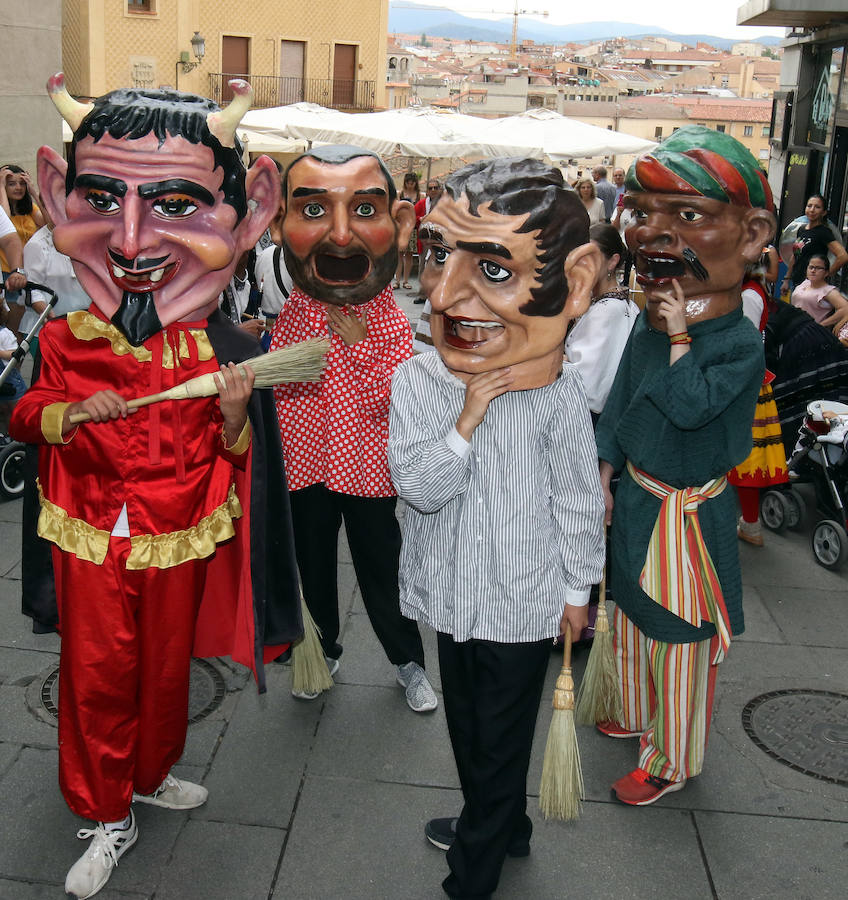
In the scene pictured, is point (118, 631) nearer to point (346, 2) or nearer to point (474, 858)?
point (474, 858)

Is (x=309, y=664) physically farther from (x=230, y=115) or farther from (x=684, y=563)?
(x=230, y=115)

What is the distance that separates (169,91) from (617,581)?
2.03 m

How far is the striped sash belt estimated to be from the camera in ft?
10.3

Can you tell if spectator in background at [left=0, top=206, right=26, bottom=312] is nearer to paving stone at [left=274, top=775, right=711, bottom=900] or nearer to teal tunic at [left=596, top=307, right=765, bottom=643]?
paving stone at [left=274, top=775, right=711, bottom=900]

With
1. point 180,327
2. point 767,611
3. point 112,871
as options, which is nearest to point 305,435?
point 180,327

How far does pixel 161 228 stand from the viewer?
2.74 meters

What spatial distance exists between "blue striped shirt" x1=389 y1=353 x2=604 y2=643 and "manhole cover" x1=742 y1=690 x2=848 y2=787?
1560 millimetres

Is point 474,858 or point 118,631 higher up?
point 118,631

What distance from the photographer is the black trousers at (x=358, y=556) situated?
359cm

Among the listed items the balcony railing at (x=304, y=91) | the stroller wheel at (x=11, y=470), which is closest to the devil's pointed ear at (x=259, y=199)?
the stroller wheel at (x=11, y=470)

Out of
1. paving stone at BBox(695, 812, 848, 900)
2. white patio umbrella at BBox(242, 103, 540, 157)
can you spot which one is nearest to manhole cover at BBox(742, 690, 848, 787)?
paving stone at BBox(695, 812, 848, 900)

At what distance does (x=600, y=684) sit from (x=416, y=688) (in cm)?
81

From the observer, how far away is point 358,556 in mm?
3709

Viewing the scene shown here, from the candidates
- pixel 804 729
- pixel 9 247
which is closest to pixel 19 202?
pixel 9 247
